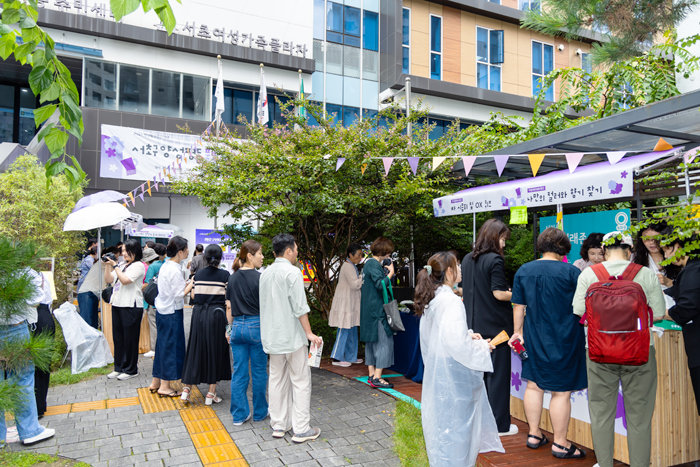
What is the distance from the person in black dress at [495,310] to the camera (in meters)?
4.05

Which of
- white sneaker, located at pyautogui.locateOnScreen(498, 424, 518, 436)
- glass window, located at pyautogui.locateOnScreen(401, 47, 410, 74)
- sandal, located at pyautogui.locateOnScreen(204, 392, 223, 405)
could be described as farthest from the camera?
glass window, located at pyautogui.locateOnScreen(401, 47, 410, 74)

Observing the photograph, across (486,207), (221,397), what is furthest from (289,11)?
(221,397)

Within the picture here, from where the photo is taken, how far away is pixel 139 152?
1612cm

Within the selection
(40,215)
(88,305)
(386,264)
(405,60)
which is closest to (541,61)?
(405,60)

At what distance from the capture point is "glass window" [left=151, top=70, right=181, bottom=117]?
663 inches

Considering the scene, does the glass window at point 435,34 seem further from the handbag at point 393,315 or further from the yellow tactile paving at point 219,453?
the yellow tactile paving at point 219,453

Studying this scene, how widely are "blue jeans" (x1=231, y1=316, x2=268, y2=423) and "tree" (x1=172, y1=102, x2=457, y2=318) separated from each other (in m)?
2.16

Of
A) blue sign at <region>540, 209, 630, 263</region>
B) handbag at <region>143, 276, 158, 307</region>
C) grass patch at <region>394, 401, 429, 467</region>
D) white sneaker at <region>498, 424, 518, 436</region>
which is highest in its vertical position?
blue sign at <region>540, 209, 630, 263</region>

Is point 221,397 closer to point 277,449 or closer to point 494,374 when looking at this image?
point 277,449

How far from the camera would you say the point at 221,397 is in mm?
5527

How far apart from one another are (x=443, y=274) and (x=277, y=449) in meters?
2.14

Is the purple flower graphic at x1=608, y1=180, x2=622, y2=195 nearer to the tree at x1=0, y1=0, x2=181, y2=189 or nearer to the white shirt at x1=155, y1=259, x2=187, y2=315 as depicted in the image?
the tree at x1=0, y1=0, x2=181, y2=189

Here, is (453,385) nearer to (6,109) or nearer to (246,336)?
(246,336)

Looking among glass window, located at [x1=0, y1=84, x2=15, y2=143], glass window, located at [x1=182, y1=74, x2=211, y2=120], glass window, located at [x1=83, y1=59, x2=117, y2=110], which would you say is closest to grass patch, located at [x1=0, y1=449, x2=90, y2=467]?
glass window, located at [x1=83, y1=59, x2=117, y2=110]
